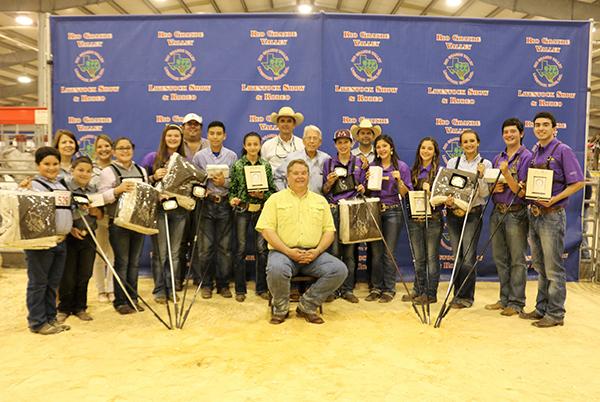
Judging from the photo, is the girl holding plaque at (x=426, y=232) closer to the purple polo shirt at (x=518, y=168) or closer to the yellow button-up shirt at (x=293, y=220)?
the purple polo shirt at (x=518, y=168)

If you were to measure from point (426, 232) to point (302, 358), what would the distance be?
1.79 meters

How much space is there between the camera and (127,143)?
3686mm

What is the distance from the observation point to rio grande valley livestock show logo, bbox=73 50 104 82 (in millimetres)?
5094

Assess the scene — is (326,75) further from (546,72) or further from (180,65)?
(546,72)

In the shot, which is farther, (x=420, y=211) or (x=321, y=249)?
(x=420, y=211)

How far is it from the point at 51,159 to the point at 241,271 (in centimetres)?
197

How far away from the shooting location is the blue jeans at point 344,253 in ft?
13.5

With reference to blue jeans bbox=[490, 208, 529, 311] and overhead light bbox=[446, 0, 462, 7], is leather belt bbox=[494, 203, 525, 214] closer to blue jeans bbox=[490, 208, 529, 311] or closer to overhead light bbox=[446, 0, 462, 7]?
blue jeans bbox=[490, 208, 529, 311]

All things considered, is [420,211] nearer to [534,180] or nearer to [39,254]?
[534,180]

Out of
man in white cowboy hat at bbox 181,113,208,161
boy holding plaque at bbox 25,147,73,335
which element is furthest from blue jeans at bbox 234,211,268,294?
boy holding plaque at bbox 25,147,73,335

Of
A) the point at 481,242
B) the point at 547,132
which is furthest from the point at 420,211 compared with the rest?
the point at 481,242

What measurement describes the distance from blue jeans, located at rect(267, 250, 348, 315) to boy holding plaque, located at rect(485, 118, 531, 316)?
1513 mm

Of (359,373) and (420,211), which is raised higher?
(420,211)

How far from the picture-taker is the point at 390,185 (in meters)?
4.11
